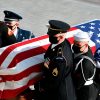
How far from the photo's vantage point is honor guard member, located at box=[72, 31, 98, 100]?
13.0ft

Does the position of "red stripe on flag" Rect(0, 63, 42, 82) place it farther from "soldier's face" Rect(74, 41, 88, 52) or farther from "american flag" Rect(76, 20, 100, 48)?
"american flag" Rect(76, 20, 100, 48)

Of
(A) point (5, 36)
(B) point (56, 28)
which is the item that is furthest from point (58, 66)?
(A) point (5, 36)

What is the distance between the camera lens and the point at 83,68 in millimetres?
3938

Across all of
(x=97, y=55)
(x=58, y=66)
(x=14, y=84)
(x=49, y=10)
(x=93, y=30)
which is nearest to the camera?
(x=58, y=66)

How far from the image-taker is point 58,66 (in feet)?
12.7

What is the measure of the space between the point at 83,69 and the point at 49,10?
574 cm

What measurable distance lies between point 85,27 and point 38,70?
1.04 meters

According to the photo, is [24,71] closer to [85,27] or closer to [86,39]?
[86,39]

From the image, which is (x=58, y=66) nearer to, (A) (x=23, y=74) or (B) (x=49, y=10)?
(A) (x=23, y=74)

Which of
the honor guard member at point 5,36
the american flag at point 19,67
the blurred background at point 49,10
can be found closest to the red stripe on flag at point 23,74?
the american flag at point 19,67

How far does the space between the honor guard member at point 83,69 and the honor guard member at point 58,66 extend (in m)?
0.07

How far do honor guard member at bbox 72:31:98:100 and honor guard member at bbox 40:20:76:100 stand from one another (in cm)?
7

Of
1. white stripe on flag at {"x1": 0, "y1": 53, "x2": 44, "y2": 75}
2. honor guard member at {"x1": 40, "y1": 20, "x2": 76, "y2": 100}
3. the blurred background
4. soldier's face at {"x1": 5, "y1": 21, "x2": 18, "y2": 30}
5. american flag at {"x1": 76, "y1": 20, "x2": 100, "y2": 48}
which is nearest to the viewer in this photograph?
honor guard member at {"x1": 40, "y1": 20, "x2": 76, "y2": 100}

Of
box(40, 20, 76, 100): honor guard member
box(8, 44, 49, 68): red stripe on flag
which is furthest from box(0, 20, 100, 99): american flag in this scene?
box(40, 20, 76, 100): honor guard member
